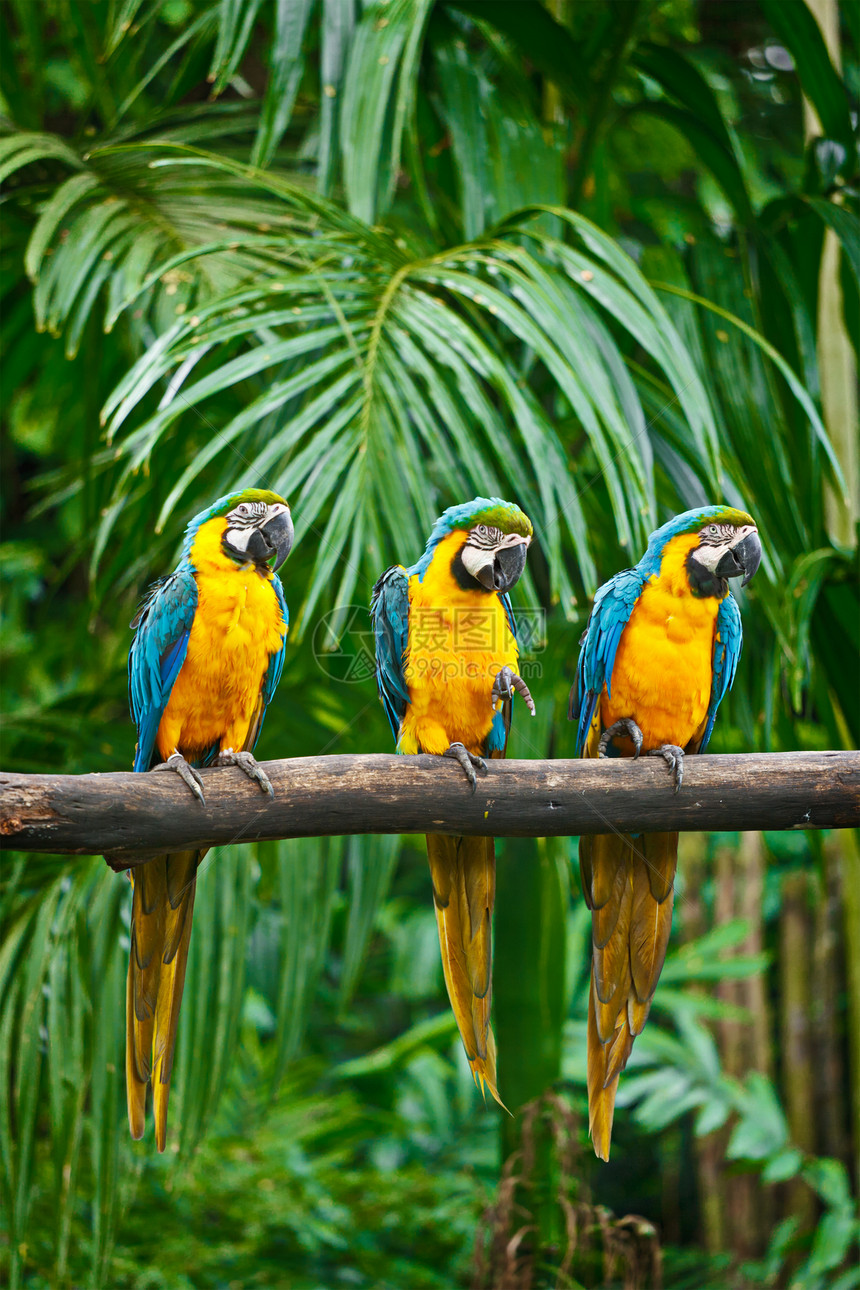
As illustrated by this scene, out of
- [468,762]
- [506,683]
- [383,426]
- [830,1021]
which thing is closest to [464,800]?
[468,762]

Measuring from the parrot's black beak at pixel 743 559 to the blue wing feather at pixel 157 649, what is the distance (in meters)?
0.84

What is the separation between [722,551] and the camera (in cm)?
151

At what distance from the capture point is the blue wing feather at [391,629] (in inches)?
62.4

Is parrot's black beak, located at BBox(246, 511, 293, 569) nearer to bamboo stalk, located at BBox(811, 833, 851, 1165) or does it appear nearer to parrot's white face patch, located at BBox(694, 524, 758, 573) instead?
parrot's white face patch, located at BBox(694, 524, 758, 573)

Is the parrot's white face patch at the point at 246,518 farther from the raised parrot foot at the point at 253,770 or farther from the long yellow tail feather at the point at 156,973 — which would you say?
the long yellow tail feather at the point at 156,973

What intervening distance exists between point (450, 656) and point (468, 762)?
24cm

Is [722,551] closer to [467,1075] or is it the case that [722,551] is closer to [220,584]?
[220,584]

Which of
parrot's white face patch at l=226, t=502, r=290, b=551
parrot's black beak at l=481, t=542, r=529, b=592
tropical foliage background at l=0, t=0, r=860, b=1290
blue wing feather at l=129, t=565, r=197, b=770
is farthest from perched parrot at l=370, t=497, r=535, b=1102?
blue wing feather at l=129, t=565, r=197, b=770

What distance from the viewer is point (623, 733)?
1720 millimetres

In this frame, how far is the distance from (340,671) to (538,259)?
3.34 ft

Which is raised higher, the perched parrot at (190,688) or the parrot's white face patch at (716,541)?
the parrot's white face patch at (716,541)

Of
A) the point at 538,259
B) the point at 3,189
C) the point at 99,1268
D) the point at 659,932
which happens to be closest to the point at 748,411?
the point at 538,259

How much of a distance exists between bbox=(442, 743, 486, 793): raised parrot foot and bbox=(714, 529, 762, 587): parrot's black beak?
48cm

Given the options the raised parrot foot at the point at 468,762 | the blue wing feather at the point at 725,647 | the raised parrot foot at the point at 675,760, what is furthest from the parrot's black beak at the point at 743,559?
the raised parrot foot at the point at 468,762
